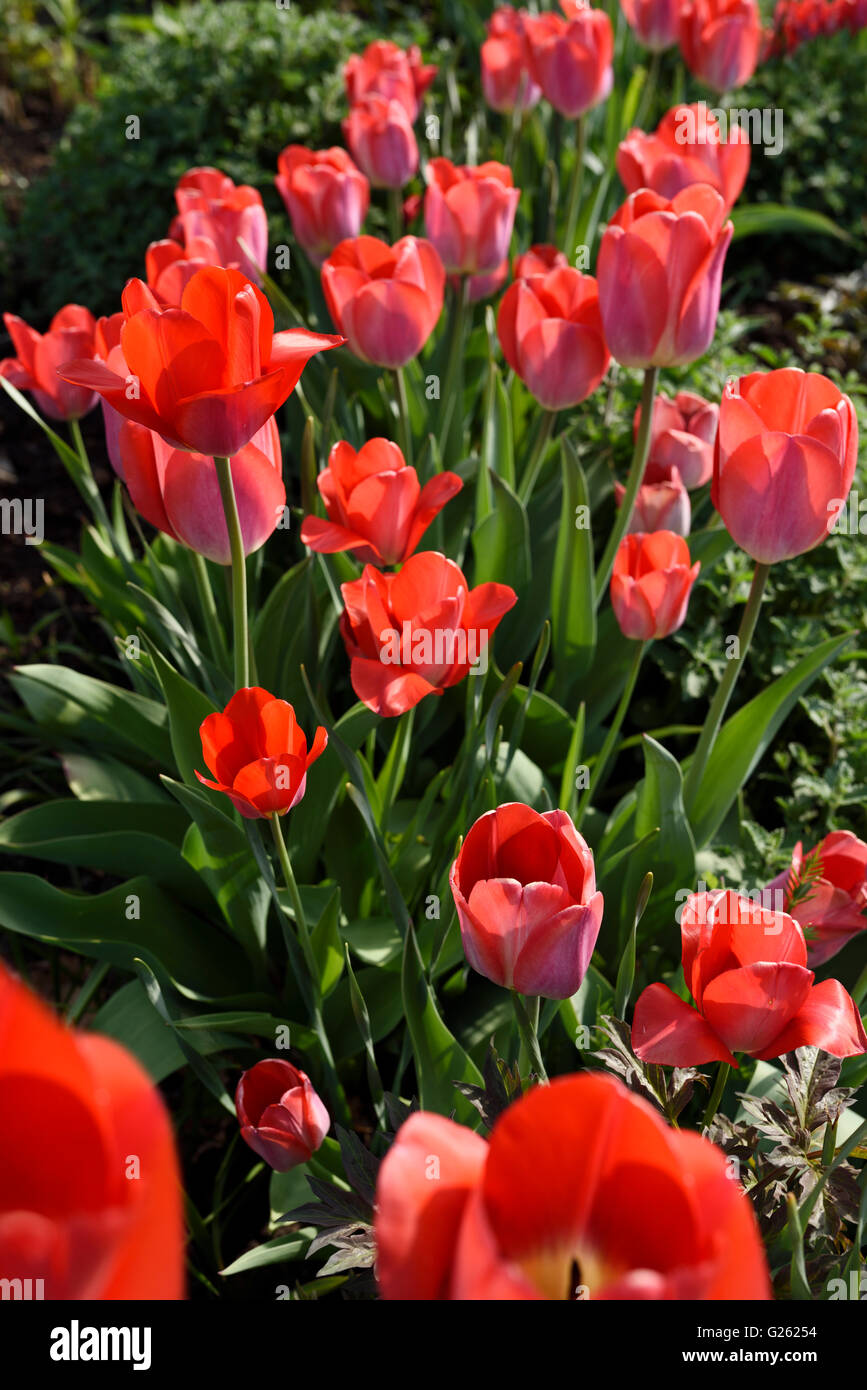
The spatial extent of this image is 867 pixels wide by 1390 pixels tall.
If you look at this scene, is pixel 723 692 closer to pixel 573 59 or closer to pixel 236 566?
pixel 236 566

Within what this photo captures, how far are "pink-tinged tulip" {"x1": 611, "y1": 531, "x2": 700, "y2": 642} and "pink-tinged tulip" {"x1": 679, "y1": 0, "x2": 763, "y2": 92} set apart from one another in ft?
5.16

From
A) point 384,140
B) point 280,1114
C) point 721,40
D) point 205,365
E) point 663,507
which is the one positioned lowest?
point 280,1114

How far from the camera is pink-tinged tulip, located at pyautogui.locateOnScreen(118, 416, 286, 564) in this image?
1031mm

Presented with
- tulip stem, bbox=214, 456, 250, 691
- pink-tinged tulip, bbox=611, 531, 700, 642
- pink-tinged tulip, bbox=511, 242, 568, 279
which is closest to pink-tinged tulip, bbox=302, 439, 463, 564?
tulip stem, bbox=214, 456, 250, 691

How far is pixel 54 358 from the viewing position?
1484mm

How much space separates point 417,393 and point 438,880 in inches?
38.8

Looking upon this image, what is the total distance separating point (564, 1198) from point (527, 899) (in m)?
0.39

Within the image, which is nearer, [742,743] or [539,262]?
[742,743]

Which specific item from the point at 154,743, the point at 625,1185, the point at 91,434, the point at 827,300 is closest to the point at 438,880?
A: the point at 154,743

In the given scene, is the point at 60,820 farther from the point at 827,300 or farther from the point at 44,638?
the point at 827,300

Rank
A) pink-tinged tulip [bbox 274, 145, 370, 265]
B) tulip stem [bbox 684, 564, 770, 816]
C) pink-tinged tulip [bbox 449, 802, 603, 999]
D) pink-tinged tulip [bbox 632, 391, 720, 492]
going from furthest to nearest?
pink-tinged tulip [bbox 274, 145, 370, 265], pink-tinged tulip [bbox 632, 391, 720, 492], tulip stem [bbox 684, 564, 770, 816], pink-tinged tulip [bbox 449, 802, 603, 999]

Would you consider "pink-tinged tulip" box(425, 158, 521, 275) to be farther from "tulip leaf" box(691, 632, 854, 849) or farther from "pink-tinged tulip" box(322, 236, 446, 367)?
"tulip leaf" box(691, 632, 854, 849)

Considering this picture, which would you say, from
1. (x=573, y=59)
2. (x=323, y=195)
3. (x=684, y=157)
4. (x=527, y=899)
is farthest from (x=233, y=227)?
(x=527, y=899)

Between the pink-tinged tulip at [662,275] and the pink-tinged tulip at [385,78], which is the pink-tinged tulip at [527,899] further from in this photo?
the pink-tinged tulip at [385,78]
